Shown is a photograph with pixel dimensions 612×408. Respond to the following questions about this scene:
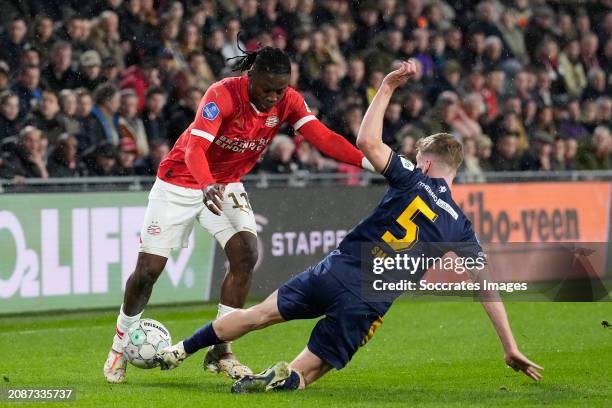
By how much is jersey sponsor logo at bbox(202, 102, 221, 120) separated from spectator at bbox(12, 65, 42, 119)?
531 cm

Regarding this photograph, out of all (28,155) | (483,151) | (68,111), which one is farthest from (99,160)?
(483,151)

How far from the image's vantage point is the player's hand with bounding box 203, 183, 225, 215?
7.07 m

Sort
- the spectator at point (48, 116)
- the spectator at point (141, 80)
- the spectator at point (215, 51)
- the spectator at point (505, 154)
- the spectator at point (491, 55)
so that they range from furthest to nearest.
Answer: the spectator at point (491, 55), the spectator at point (505, 154), the spectator at point (215, 51), the spectator at point (141, 80), the spectator at point (48, 116)

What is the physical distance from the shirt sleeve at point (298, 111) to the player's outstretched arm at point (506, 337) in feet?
5.86

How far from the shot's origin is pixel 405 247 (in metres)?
7.09

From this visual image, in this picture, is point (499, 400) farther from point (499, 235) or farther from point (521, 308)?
point (499, 235)

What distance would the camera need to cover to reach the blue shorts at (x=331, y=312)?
7.09 meters

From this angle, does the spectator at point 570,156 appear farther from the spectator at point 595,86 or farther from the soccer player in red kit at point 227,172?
the soccer player in red kit at point 227,172

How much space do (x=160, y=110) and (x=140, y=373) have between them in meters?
5.76

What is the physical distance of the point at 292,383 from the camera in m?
7.17

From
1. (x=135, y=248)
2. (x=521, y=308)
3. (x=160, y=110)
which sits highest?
(x=160, y=110)

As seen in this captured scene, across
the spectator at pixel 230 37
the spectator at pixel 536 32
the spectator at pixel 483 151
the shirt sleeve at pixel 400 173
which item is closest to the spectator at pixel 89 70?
the spectator at pixel 230 37

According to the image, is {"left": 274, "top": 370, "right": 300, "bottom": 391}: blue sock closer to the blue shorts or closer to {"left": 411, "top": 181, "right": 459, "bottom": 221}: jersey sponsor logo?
the blue shorts

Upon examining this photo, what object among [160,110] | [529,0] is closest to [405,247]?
[160,110]
